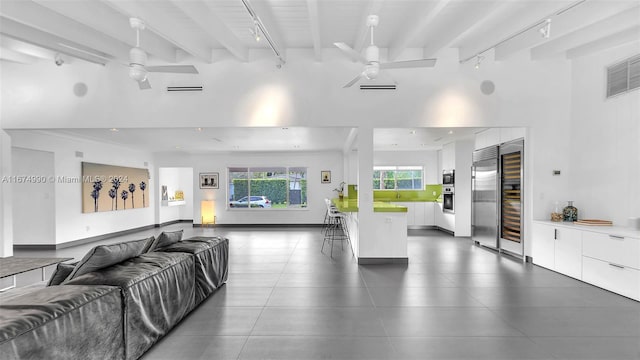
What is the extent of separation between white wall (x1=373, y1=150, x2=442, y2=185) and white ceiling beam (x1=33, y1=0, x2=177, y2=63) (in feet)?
24.3

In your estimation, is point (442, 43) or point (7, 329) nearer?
point (7, 329)

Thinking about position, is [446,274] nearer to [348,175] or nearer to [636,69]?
[636,69]

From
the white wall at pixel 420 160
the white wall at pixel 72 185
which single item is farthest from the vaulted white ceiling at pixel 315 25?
the white wall at pixel 420 160

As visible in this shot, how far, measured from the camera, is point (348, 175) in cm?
1059

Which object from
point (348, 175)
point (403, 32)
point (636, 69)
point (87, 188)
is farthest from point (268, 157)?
point (636, 69)

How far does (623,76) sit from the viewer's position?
4.61 metres

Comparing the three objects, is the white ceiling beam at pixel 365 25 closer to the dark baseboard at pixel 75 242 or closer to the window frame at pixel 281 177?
the window frame at pixel 281 177

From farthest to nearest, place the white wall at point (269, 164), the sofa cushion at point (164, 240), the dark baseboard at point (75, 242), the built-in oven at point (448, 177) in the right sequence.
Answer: the white wall at point (269, 164) < the built-in oven at point (448, 177) < the dark baseboard at point (75, 242) < the sofa cushion at point (164, 240)

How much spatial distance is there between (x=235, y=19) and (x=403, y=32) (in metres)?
2.54

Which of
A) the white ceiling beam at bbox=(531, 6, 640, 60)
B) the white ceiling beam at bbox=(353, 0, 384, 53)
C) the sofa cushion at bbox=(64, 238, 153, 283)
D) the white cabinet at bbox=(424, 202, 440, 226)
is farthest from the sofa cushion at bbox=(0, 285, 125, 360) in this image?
the white cabinet at bbox=(424, 202, 440, 226)

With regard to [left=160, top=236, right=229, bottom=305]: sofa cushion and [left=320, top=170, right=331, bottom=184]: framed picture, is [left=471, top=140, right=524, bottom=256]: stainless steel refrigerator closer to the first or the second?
[left=320, top=170, right=331, bottom=184]: framed picture

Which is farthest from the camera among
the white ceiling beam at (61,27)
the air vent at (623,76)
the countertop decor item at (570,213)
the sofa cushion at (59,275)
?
the countertop decor item at (570,213)

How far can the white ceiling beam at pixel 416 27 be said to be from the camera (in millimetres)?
3859

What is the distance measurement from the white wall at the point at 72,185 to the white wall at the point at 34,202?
93 millimetres
